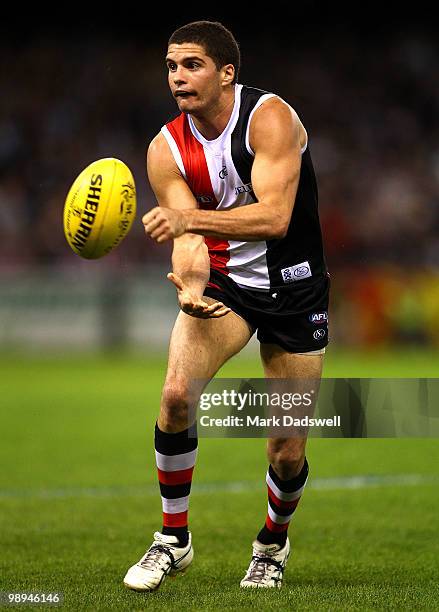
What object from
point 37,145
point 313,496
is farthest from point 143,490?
point 37,145

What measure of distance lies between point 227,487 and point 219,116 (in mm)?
3617

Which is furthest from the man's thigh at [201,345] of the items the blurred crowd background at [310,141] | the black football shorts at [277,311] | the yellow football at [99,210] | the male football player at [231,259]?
the blurred crowd background at [310,141]

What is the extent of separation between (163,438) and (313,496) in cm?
288

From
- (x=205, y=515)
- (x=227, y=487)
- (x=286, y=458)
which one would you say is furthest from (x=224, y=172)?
(x=227, y=487)

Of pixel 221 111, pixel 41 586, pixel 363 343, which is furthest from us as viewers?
pixel 363 343

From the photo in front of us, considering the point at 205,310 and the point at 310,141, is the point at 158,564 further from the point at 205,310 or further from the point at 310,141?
the point at 310,141

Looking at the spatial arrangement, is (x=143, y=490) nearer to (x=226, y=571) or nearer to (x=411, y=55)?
(x=226, y=571)

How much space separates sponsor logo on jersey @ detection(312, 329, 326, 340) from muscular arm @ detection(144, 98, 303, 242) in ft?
2.63

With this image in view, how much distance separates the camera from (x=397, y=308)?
18453 mm

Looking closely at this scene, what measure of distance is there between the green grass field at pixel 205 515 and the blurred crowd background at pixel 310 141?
21.2 ft

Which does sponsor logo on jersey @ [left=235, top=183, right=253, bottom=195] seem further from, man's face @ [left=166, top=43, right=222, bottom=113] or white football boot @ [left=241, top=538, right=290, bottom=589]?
white football boot @ [left=241, top=538, right=290, bottom=589]

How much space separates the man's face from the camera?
4.92 m

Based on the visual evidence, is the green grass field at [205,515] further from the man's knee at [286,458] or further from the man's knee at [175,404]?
the man's knee at [175,404]

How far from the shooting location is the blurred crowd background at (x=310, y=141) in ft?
60.8
